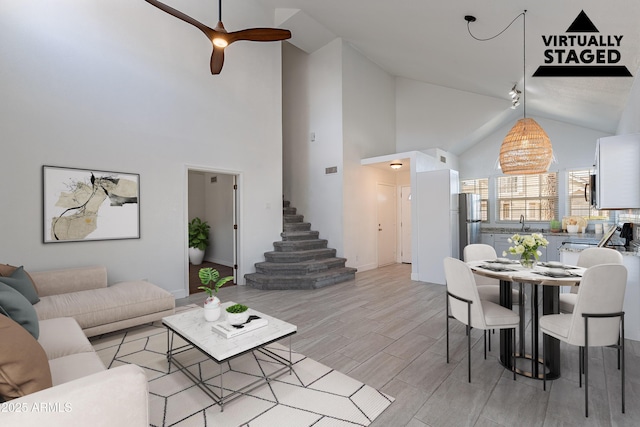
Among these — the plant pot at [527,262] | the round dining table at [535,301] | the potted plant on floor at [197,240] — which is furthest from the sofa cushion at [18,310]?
the potted plant on floor at [197,240]

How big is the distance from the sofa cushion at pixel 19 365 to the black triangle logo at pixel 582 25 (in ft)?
14.9

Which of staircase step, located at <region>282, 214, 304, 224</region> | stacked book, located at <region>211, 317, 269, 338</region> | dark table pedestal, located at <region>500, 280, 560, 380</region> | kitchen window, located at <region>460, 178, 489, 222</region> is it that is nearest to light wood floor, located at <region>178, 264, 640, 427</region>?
dark table pedestal, located at <region>500, 280, 560, 380</region>

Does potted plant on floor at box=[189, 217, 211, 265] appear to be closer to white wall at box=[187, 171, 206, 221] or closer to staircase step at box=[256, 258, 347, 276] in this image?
white wall at box=[187, 171, 206, 221]

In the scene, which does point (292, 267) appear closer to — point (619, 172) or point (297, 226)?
point (297, 226)

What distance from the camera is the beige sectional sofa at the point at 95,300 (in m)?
2.91

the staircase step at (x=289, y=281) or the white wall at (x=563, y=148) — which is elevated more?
the white wall at (x=563, y=148)

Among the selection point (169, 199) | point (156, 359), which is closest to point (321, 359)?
point (156, 359)

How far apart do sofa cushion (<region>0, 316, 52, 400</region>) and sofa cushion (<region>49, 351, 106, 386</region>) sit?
0.38m

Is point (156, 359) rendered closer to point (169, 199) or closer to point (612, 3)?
point (169, 199)

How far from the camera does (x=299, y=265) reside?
5520mm

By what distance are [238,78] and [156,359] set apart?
15.5 ft

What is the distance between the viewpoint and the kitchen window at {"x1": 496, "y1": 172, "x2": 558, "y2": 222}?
6.76 m

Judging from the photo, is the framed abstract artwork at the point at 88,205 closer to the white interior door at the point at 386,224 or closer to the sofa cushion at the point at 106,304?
the sofa cushion at the point at 106,304

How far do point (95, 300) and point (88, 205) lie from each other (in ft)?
4.91
